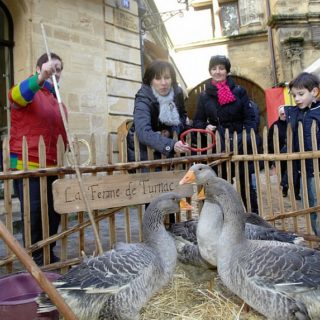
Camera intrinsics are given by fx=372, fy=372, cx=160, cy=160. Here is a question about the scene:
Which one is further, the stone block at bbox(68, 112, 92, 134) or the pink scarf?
the stone block at bbox(68, 112, 92, 134)

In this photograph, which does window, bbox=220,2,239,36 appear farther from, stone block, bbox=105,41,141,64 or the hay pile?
the hay pile

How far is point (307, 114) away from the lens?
3.94m

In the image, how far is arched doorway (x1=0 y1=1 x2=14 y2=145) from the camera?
702 cm

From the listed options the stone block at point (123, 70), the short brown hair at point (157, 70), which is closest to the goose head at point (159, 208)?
the short brown hair at point (157, 70)

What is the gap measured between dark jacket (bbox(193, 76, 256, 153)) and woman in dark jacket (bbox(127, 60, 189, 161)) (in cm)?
40

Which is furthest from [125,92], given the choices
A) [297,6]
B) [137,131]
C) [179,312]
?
[297,6]

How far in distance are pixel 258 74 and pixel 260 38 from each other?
1.70 m

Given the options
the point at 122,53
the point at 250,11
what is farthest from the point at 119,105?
the point at 250,11

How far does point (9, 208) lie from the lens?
304 centimetres

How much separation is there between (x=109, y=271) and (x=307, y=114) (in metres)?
2.78

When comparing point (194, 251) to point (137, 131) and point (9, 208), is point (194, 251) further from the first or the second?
point (9, 208)

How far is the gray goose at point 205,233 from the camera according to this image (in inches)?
110

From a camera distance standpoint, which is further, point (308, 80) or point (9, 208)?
point (308, 80)

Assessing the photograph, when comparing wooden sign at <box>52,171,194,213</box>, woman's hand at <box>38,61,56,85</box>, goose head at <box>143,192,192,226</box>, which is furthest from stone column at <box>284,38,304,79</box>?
goose head at <box>143,192,192,226</box>
